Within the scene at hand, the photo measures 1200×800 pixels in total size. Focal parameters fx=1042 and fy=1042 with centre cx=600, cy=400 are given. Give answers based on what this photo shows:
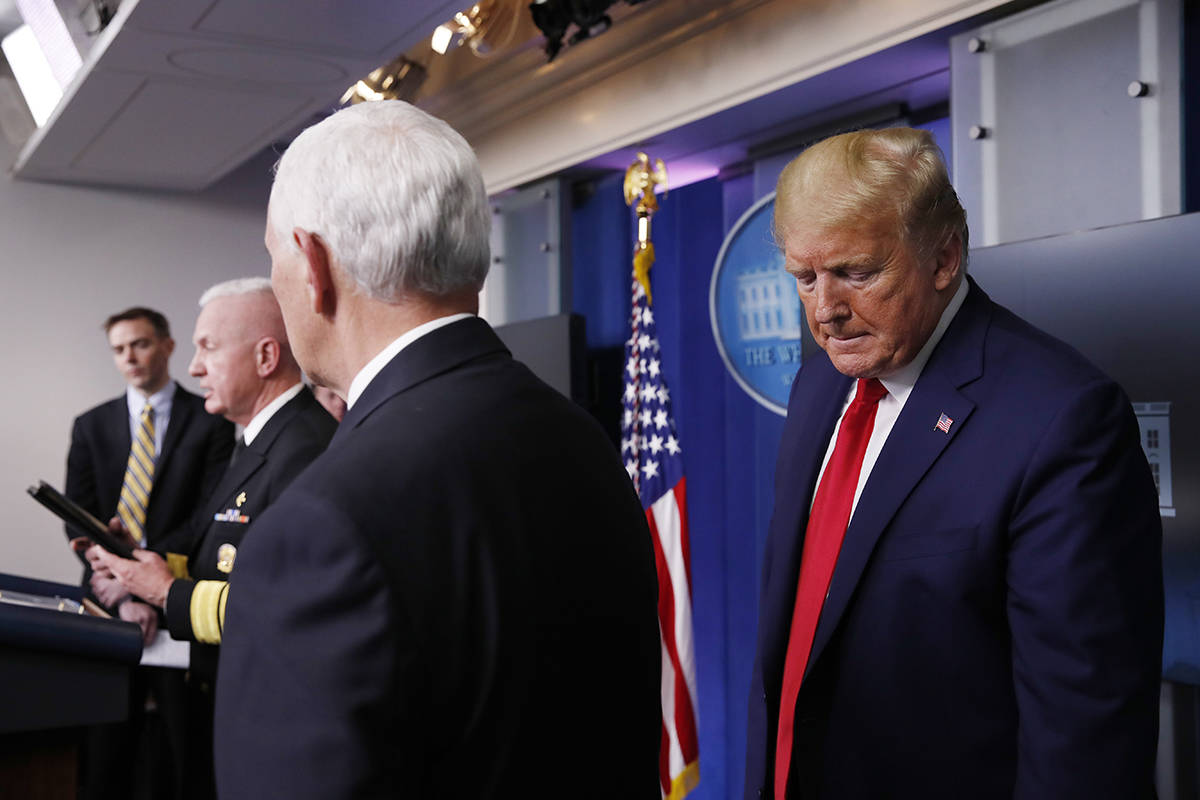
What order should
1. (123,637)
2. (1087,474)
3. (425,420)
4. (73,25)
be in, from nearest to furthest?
(425,420) < (1087,474) < (123,637) < (73,25)

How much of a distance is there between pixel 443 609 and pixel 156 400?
4006 mm

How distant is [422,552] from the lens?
85cm

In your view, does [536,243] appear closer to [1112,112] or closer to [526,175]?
[526,175]

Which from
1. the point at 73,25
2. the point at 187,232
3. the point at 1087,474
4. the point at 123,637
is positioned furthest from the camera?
the point at 187,232

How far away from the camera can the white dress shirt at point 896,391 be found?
4.94ft

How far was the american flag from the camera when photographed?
3.35 m

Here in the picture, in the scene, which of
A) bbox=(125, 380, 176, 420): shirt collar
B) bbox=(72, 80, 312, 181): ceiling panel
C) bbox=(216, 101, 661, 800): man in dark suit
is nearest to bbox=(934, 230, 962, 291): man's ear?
bbox=(216, 101, 661, 800): man in dark suit

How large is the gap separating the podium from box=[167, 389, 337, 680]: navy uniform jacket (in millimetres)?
722

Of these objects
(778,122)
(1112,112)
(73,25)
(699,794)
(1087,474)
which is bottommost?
(699,794)

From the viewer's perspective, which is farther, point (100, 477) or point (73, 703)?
point (100, 477)

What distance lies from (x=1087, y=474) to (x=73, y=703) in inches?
51.3

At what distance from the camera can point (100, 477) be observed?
15.0ft

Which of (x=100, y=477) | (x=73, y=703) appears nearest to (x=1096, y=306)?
(x=73, y=703)

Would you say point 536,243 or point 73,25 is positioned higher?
point 73,25
